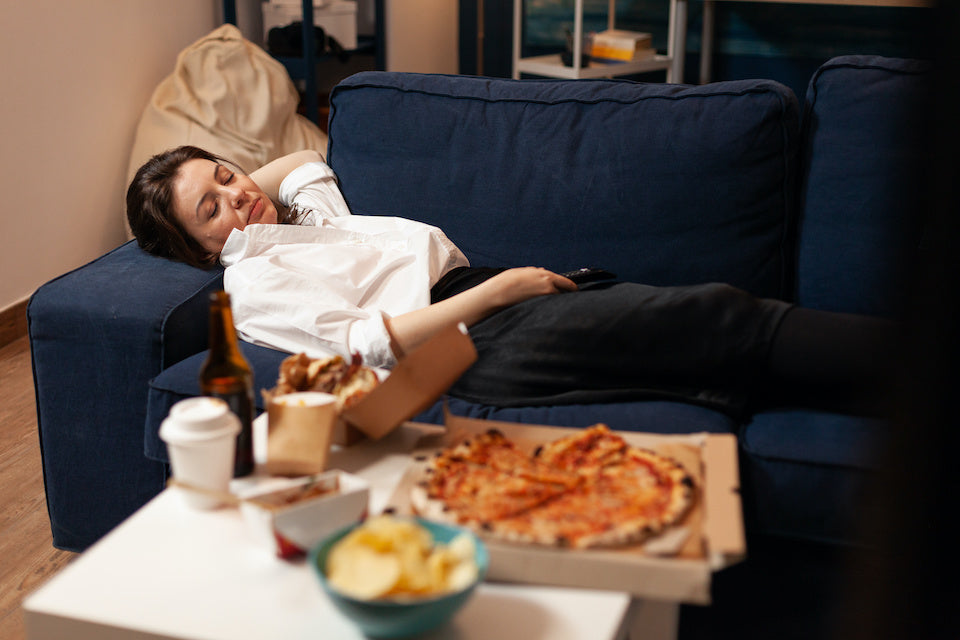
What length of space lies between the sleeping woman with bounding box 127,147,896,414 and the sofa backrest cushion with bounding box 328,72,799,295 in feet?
0.32

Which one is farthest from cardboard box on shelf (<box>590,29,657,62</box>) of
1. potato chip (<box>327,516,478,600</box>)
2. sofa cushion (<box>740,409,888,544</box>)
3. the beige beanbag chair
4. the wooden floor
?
potato chip (<box>327,516,478,600</box>)

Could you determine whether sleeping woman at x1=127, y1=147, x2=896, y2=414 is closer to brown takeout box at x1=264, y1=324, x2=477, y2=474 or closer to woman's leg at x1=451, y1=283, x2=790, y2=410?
woman's leg at x1=451, y1=283, x2=790, y2=410

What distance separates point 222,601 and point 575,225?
111 cm

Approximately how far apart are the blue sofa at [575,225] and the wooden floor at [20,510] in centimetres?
8

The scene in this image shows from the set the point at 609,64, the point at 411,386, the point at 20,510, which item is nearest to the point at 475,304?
the point at 411,386

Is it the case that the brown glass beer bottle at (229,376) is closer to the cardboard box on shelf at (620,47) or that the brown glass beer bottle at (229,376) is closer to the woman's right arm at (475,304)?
the woman's right arm at (475,304)

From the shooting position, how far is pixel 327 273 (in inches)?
67.7

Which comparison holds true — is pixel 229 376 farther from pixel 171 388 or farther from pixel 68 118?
pixel 68 118

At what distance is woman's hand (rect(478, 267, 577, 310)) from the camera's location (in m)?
1.59

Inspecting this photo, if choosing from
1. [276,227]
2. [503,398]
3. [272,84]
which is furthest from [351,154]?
[272,84]

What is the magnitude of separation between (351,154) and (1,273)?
1.36m

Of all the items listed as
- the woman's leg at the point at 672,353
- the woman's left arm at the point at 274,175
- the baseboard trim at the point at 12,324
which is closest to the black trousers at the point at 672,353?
the woman's leg at the point at 672,353

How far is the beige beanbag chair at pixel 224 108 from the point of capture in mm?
3141

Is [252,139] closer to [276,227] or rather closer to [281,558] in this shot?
[276,227]
